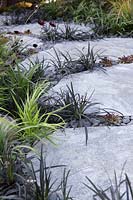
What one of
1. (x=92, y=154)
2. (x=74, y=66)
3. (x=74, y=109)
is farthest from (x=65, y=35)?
(x=92, y=154)

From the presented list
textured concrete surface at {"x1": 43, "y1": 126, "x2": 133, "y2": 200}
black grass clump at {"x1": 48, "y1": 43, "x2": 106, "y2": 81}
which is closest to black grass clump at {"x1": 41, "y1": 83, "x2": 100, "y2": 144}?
textured concrete surface at {"x1": 43, "y1": 126, "x2": 133, "y2": 200}

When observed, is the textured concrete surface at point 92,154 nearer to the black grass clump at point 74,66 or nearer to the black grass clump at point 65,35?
the black grass clump at point 74,66

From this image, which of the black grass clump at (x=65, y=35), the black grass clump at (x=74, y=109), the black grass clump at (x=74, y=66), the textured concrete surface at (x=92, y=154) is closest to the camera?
the textured concrete surface at (x=92, y=154)

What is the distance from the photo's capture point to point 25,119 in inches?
119

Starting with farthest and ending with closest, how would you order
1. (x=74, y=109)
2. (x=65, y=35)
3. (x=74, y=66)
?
1. (x=65, y=35)
2. (x=74, y=66)
3. (x=74, y=109)

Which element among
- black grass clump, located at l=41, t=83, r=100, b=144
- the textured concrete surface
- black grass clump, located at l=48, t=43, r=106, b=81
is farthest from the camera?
black grass clump, located at l=48, t=43, r=106, b=81

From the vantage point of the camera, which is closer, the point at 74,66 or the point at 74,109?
the point at 74,109

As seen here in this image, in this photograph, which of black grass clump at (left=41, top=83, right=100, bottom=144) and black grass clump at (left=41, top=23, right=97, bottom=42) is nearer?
black grass clump at (left=41, top=83, right=100, bottom=144)

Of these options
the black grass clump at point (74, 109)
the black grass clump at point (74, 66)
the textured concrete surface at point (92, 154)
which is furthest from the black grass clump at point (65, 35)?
the textured concrete surface at point (92, 154)

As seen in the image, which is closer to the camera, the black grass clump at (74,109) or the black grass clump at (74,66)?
the black grass clump at (74,109)

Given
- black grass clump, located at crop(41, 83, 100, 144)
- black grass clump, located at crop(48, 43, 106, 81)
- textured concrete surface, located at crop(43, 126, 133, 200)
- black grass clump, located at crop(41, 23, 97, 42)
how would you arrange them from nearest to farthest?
textured concrete surface, located at crop(43, 126, 133, 200)
black grass clump, located at crop(41, 83, 100, 144)
black grass clump, located at crop(48, 43, 106, 81)
black grass clump, located at crop(41, 23, 97, 42)

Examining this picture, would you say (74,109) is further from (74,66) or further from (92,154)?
(74,66)

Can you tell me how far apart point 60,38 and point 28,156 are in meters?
3.47

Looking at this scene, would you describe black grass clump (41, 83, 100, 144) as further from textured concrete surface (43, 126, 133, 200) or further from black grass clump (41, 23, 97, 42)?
black grass clump (41, 23, 97, 42)
